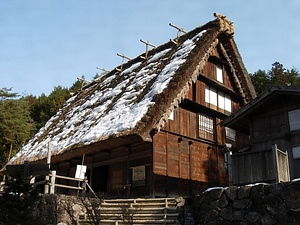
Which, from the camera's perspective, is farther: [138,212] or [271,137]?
[271,137]

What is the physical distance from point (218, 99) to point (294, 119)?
24.1ft

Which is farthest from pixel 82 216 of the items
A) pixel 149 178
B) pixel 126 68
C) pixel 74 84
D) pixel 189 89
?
pixel 74 84

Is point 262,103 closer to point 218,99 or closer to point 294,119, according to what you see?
point 294,119

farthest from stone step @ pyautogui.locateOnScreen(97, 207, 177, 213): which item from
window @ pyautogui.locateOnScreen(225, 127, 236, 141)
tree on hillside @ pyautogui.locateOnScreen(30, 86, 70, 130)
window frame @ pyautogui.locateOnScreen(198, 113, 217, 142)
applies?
tree on hillside @ pyautogui.locateOnScreen(30, 86, 70, 130)

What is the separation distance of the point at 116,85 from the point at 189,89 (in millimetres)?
5653

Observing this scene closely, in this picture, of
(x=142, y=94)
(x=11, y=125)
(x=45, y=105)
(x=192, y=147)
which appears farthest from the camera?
(x=45, y=105)

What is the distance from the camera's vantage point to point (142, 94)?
16562 millimetres

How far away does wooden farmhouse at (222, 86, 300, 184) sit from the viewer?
35.7ft

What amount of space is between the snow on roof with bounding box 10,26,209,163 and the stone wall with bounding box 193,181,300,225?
5286mm

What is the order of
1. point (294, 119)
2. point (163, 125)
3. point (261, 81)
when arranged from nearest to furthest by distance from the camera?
point (294, 119) < point (163, 125) < point (261, 81)

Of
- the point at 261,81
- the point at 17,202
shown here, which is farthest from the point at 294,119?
the point at 261,81

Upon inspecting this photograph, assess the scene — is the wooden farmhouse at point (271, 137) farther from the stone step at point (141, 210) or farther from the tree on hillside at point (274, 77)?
the tree on hillside at point (274, 77)

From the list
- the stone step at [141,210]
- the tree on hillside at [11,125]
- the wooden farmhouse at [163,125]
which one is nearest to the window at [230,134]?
the wooden farmhouse at [163,125]

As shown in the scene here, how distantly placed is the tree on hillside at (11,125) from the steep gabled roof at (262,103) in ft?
77.5
